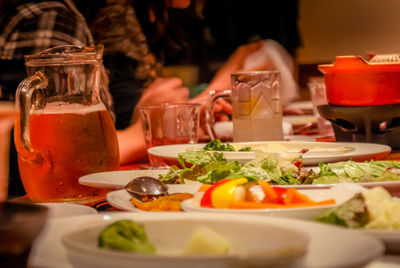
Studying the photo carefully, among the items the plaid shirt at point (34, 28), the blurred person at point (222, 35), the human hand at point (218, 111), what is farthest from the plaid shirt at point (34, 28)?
the blurred person at point (222, 35)

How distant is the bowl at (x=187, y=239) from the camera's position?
46 centimetres

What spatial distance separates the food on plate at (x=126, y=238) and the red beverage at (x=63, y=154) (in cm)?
56

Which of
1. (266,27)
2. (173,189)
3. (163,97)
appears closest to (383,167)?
(173,189)

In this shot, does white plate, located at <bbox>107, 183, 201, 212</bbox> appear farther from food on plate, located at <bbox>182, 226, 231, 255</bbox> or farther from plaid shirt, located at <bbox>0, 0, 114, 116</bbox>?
plaid shirt, located at <bbox>0, 0, 114, 116</bbox>

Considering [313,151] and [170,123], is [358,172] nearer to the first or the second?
[313,151]

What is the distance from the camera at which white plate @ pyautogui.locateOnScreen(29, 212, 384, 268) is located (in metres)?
0.50

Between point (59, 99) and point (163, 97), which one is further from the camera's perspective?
point (163, 97)

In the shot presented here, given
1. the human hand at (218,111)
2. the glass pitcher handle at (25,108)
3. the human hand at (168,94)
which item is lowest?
the human hand at (218,111)

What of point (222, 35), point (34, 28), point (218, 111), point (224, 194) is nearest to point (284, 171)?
point (224, 194)

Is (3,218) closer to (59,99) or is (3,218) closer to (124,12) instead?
(59,99)

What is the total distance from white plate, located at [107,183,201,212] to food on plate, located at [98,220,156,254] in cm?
22

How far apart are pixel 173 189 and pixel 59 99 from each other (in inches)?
13.3

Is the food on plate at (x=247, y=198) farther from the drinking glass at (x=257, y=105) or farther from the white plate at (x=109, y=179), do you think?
the drinking glass at (x=257, y=105)

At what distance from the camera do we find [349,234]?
0.55 meters
